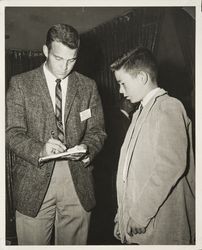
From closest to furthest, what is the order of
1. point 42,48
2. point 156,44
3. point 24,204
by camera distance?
point 24,204 → point 42,48 → point 156,44

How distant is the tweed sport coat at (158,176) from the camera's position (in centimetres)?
126

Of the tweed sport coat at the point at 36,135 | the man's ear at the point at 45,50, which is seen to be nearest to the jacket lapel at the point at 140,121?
the tweed sport coat at the point at 36,135

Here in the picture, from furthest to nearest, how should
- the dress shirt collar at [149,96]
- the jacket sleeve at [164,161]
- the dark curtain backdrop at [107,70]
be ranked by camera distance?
1. the dark curtain backdrop at [107,70]
2. the dress shirt collar at [149,96]
3. the jacket sleeve at [164,161]

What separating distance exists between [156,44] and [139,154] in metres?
0.69

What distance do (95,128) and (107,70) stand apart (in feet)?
1.16

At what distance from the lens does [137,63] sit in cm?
143

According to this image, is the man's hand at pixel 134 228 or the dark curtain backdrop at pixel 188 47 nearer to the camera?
the man's hand at pixel 134 228

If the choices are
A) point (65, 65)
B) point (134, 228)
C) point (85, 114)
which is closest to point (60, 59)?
point (65, 65)

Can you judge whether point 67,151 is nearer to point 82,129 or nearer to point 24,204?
point 82,129

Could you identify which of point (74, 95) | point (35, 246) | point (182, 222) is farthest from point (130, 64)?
point (35, 246)

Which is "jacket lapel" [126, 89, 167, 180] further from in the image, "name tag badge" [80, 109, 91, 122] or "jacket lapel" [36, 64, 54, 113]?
"jacket lapel" [36, 64, 54, 113]

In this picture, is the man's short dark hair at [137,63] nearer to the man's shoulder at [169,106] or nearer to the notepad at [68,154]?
the man's shoulder at [169,106]

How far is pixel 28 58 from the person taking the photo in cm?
163

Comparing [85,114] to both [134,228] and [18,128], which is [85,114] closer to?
[18,128]
